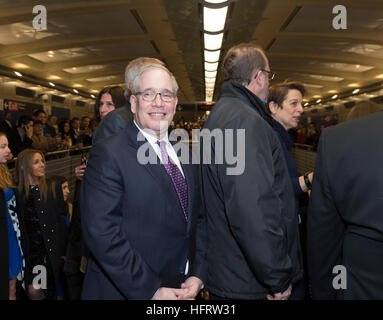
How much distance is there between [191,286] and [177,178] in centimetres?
56

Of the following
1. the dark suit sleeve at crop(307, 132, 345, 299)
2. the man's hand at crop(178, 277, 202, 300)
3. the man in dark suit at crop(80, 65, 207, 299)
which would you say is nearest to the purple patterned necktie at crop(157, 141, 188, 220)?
the man in dark suit at crop(80, 65, 207, 299)

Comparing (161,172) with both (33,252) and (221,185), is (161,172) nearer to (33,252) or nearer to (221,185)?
(221,185)

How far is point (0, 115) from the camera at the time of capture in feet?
36.4

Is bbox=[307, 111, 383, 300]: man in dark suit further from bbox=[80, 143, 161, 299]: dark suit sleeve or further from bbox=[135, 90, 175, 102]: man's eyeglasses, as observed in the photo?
bbox=[80, 143, 161, 299]: dark suit sleeve

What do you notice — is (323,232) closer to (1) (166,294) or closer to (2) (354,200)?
(2) (354,200)

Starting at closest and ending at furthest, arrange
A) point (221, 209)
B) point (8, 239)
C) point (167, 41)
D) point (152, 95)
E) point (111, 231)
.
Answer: point (111, 231), point (152, 95), point (221, 209), point (8, 239), point (167, 41)

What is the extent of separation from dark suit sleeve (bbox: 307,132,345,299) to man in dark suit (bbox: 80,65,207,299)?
23.5 inches

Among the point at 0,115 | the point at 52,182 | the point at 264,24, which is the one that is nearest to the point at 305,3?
the point at 264,24

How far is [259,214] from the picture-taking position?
1549mm

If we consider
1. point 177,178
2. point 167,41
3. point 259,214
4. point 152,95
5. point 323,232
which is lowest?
point 323,232

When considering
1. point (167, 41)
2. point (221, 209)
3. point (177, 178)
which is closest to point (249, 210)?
point (221, 209)

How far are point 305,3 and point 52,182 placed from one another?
6.93 metres

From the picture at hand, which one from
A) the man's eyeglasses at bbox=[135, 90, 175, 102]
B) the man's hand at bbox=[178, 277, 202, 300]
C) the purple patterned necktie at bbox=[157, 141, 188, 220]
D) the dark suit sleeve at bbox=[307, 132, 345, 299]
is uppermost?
the man's eyeglasses at bbox=[135, 90, 175, 102]

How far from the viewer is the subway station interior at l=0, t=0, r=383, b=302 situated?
233 inches
